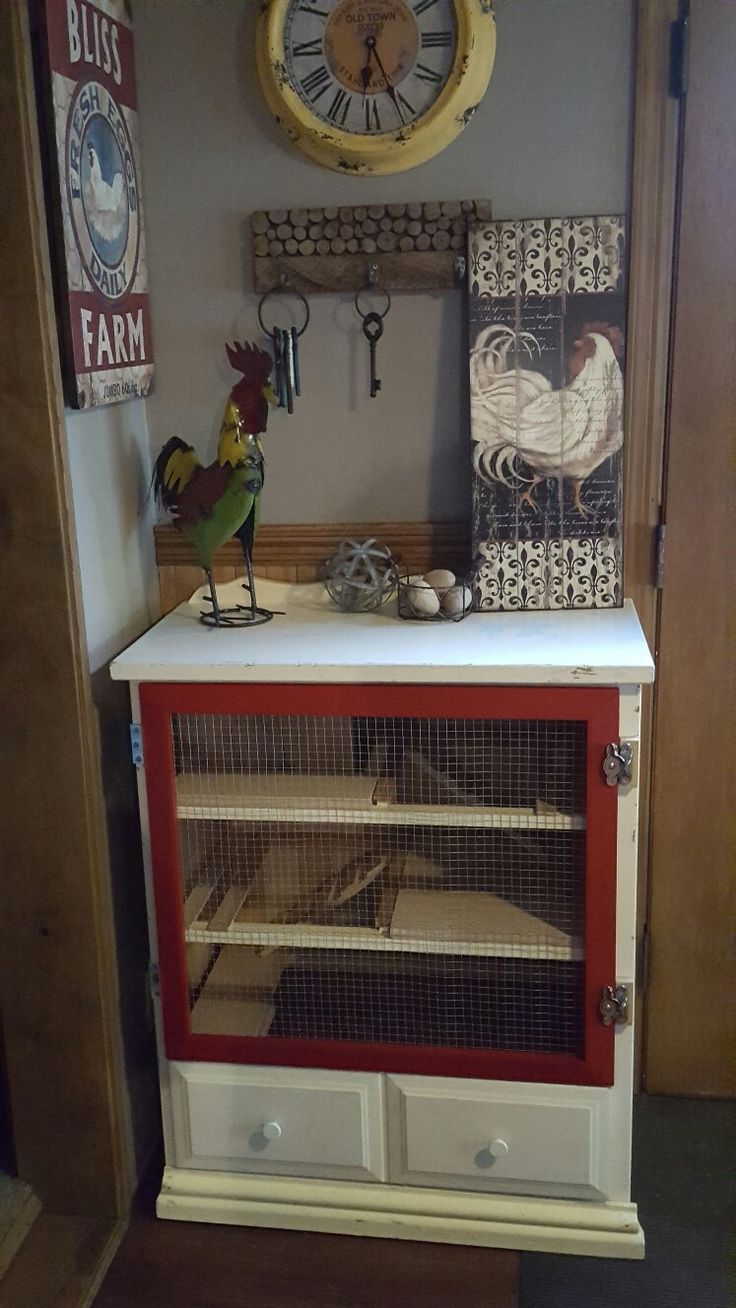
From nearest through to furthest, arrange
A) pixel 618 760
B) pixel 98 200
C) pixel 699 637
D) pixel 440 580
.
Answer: pixel 618 760 < pixel 98 200 < pixel 440 580 < pixel 699 637

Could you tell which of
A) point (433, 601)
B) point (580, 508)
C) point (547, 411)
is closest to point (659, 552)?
point (580, 508)

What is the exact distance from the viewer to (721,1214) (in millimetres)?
1885

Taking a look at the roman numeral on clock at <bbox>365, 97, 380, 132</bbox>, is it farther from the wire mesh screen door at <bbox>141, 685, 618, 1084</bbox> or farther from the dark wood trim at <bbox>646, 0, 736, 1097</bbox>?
the wire mesh screen door at <bbox>141, 685, 618, 1084</bbox>

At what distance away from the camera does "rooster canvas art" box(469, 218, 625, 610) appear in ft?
5.98

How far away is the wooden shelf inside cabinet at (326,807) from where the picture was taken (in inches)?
66.1

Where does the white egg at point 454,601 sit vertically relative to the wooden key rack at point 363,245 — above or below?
below

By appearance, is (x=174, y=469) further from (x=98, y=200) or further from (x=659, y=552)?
(x=659, y=552)

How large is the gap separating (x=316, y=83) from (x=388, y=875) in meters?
1.24

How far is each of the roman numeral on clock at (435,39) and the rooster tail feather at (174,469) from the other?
0.72 m

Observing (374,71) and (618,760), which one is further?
(374,71)

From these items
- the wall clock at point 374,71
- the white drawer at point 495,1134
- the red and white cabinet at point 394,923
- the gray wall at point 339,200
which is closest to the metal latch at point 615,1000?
the red and white cabinet at point 394,923

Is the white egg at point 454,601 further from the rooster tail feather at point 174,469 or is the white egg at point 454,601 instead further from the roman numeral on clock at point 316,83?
the roman numeral on clock at point 316,83

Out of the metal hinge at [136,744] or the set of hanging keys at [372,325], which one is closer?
the metal hinge at [136,744]

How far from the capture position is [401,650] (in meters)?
1.68
